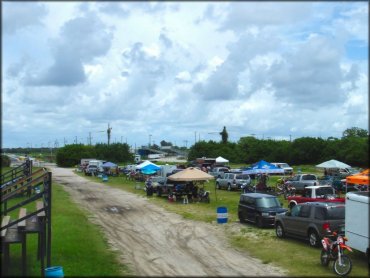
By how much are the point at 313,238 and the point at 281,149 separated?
7007cm

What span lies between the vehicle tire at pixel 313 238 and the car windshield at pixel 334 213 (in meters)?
0.74

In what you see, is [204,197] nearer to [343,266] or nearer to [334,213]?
[334,213]

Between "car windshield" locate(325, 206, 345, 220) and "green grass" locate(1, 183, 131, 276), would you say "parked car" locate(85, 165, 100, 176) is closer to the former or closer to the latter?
"green grass" locate(1, 183, 131, 276)

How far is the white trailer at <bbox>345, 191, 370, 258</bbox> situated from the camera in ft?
43.5

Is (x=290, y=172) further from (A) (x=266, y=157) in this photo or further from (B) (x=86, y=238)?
(B) (x=86, y=238)

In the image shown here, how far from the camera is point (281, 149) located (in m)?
85.9

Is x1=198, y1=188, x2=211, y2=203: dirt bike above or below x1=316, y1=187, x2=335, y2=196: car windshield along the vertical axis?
below

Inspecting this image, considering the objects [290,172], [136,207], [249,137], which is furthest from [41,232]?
[249,137]

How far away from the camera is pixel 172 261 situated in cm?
1499

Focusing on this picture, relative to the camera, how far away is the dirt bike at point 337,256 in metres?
13.0

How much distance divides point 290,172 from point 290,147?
2592cm

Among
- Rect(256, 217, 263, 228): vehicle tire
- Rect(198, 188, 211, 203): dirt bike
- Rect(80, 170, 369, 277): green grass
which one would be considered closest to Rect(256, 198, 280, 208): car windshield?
Rect(256, 217, 263, 228): vehicle tire

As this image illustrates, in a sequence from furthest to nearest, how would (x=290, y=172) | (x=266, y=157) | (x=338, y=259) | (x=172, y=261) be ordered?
(x=266, y=157)
(x=290, y=172)
(x=172, y=261)
(x=338, y=259)

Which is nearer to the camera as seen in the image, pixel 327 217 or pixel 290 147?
pixel 327 217
